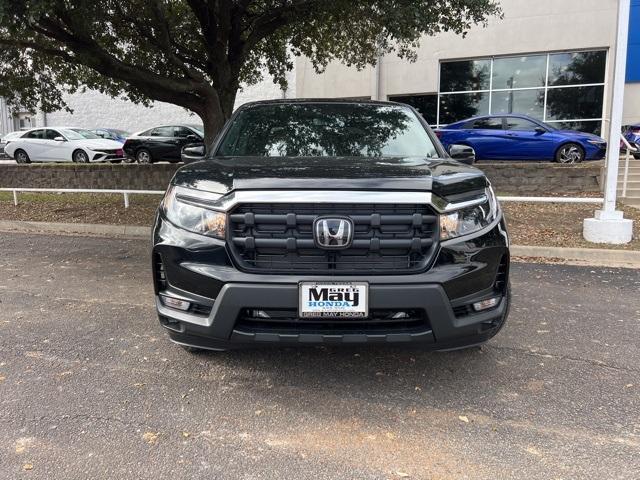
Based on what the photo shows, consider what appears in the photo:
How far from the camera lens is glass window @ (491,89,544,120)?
19.0 metres

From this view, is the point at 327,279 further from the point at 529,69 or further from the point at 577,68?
the point at 577,68

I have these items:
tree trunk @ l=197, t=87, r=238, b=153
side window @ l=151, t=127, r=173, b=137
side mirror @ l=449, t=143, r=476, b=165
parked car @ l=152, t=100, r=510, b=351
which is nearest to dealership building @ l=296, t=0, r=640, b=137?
side window @ l=151, t=127, r=173, b=137

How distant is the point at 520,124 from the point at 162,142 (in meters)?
10.9

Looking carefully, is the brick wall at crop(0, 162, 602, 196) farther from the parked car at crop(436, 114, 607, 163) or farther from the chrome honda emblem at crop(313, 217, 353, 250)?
the chrome honda emblem at crop(313, 217, 353, 250)

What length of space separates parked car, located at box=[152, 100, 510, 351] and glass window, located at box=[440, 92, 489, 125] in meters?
18.2

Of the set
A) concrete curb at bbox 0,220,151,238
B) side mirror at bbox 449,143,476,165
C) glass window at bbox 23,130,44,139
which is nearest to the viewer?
side mirror at bbox 449,143,476,165

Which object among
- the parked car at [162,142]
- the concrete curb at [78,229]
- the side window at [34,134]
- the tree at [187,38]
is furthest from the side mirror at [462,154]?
the side window at [34,134]

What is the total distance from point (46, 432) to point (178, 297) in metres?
0.96

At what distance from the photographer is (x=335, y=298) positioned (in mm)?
2611

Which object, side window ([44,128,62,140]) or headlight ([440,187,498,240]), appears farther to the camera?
side window ([44,128,62,140])

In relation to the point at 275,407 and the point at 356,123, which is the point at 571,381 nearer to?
the point at 275,407

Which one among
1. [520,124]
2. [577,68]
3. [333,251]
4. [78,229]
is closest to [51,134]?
[78,229]

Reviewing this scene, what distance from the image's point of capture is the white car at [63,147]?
58.6 ft

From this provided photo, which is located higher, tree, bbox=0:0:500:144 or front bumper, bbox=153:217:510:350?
tree, bbox=0:0:500:144
